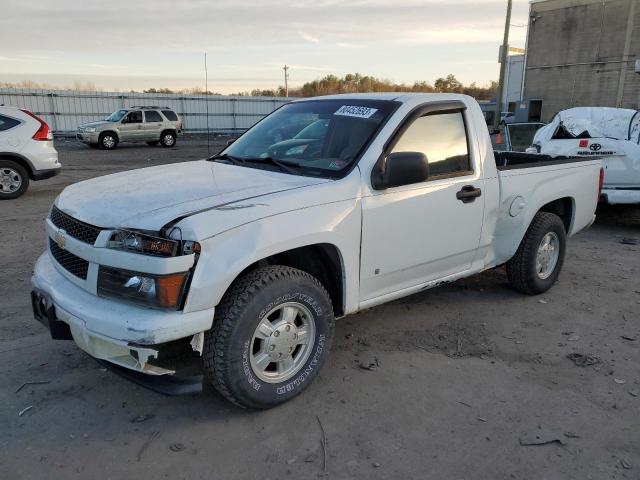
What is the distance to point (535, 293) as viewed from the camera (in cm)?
523

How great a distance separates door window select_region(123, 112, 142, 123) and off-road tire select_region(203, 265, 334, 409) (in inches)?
906

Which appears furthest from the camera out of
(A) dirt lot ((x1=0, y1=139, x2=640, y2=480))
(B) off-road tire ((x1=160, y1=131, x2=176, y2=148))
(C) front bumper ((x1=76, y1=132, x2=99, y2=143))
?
(B) off-road tire ((x1=160, y1=131, x2=176, y2=148))

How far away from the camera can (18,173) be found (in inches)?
404

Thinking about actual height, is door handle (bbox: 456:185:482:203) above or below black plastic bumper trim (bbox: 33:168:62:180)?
above

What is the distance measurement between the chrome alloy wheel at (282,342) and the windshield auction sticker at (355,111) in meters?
1.50

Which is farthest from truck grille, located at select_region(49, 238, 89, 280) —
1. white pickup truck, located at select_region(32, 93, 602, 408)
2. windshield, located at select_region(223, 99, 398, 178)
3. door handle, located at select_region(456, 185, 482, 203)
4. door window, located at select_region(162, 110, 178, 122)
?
door window, located at select_region(162, 110, 178, 122)

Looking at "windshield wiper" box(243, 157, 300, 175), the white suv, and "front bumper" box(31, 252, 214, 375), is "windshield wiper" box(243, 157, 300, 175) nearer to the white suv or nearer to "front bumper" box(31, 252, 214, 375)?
"front bumper" box(31, 252, 214, 375)

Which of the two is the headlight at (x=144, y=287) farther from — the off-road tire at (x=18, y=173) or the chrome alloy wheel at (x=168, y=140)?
the chrome alloy wheel at (x=168, y=140)

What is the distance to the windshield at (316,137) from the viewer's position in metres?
3.71

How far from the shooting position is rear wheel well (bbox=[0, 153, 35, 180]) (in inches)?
396

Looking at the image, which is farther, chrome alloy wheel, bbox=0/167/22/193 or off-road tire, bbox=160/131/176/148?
off-road tire, bbox=160/131/176/148

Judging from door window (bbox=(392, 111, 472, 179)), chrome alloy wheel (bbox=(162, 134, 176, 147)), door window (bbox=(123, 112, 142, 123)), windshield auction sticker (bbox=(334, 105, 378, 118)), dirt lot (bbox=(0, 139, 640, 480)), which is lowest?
chrome alloy wheel (bbox=(162, 134, 176, 147))

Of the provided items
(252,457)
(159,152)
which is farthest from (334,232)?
(159,152)

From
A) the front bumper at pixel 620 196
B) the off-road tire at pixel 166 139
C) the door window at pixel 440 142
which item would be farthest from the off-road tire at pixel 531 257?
the off-road tire at pixel 166 139
